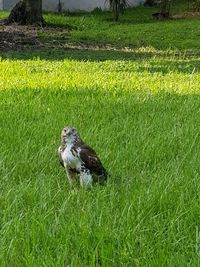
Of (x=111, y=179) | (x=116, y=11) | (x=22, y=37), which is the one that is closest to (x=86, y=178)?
(x=111, y=179)

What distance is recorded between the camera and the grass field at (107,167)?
8.88ft

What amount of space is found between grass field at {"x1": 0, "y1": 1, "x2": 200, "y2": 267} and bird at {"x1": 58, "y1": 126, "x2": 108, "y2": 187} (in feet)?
0.26

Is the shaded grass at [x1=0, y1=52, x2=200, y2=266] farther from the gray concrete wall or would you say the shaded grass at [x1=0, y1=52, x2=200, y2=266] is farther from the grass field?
the gray concrete wall

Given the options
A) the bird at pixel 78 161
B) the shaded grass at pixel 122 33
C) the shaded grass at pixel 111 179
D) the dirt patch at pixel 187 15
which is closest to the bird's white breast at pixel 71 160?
the bird at pixel 78 161

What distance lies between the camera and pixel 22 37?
16.3 metres

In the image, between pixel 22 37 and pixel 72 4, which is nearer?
pixel 22 37

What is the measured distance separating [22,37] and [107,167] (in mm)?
12680

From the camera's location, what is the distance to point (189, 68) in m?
10.3

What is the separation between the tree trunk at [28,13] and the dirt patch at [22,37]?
492 mm

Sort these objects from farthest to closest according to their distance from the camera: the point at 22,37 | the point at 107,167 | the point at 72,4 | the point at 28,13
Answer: the point at 72,4
the point at 28,13
the point at 22,37
the point at 107,167

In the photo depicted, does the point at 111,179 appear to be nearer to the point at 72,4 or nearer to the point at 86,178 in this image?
the point at 86,178

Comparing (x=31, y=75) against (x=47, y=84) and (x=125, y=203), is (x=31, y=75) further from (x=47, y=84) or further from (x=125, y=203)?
(x=125, y=203)

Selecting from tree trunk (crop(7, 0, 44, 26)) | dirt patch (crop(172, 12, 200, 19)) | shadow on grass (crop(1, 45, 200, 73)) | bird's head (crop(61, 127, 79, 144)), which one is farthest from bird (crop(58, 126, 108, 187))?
dirt patch (crop(172, 12, 200, 19))

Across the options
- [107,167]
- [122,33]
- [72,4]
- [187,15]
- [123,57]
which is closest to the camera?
[107,167]
